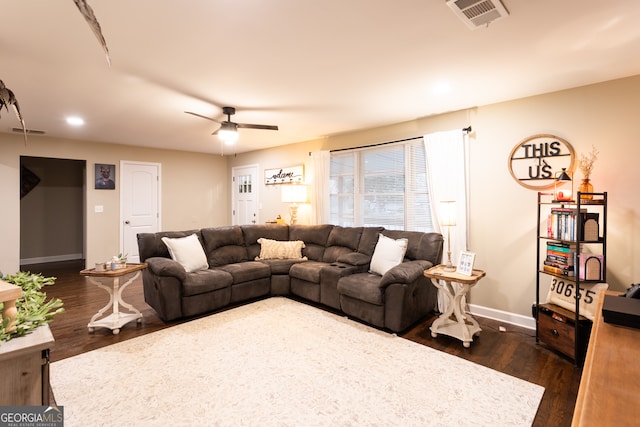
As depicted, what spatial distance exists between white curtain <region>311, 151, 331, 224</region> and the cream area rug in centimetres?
234

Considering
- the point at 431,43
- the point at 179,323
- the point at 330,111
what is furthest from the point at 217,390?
the point at 330,111

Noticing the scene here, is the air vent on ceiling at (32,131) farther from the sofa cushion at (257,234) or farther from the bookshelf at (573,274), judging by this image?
the bookshelf at (573,274)

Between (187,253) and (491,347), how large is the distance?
344 centimetres

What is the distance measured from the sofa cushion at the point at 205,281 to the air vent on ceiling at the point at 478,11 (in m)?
3.40

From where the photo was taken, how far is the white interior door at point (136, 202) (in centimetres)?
621

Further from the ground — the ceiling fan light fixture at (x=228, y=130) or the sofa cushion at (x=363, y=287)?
the ceiling fan light fixture at (x=228, y=130)

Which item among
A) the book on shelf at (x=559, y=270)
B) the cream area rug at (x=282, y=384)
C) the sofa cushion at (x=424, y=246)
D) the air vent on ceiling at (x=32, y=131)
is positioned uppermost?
the air vent on ceiling at (x=32, y=131)

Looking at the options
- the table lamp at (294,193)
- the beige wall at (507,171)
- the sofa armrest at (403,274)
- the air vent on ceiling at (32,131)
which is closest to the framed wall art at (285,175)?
the beige wall at (507,171)

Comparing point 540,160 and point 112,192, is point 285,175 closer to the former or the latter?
point 112,192

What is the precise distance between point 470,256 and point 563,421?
144 centimetres

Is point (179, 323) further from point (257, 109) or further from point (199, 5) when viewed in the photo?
point (199, 5)

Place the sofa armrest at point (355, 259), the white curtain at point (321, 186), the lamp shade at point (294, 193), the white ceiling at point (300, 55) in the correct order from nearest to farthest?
the white ceiling at point (300, 55) → the sofa armrest at point (355, 259) → the white curtain at point (321, 186) → the lamp shade at point (294, 193)

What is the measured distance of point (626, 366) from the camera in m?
1.01

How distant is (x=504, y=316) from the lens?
3.49m
